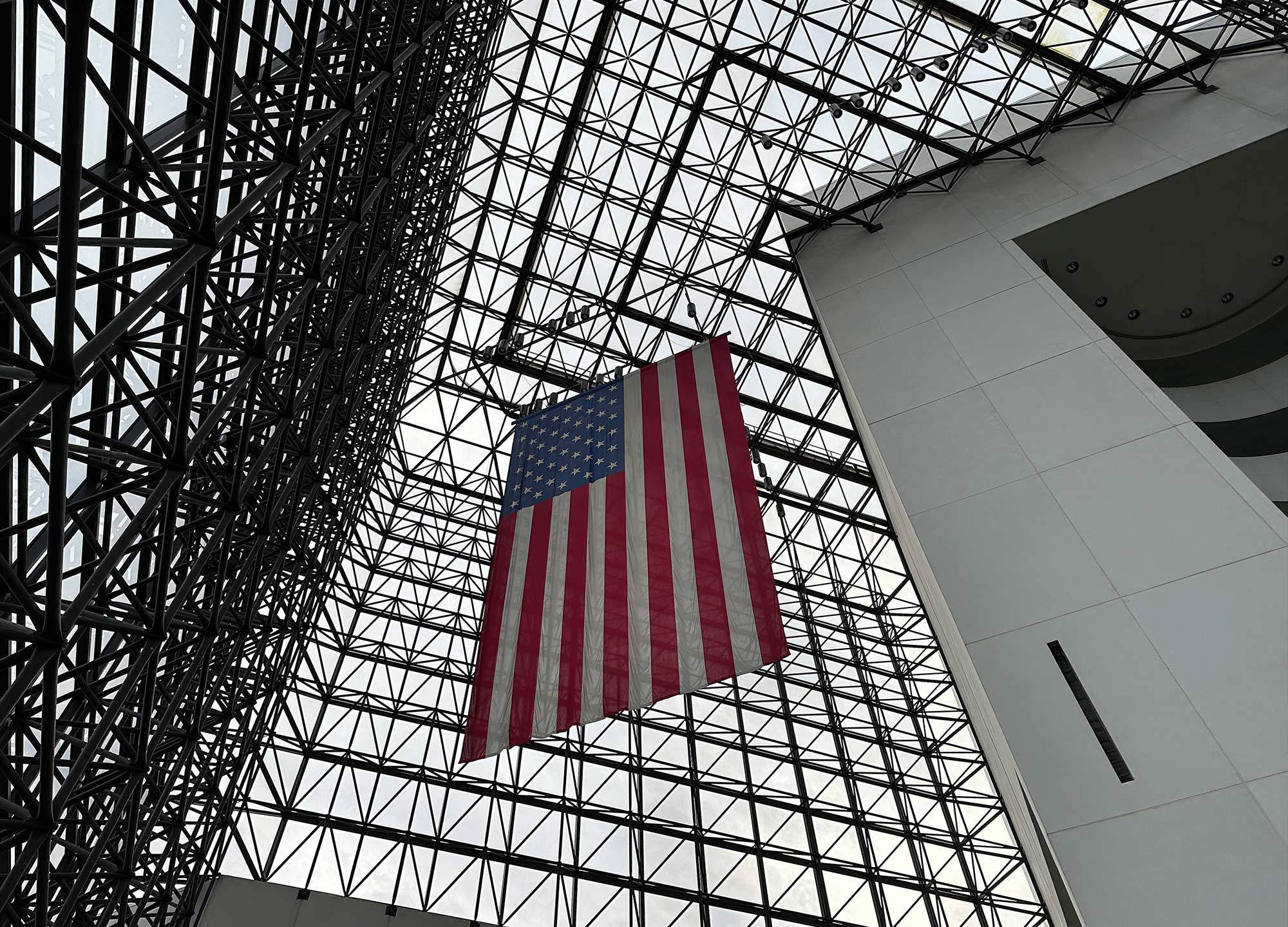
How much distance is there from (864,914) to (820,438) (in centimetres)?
1456

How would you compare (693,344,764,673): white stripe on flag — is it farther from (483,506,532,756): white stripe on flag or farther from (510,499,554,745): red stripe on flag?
(483,506,532,756): white stripe on flag

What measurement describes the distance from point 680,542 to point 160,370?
788 centimetres

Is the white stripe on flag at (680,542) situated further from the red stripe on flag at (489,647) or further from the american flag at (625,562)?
the red stripe on flag at (489,647)

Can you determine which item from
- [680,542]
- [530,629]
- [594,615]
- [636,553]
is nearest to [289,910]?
[530,629]

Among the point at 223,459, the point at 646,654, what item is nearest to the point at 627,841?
the point at 646,654

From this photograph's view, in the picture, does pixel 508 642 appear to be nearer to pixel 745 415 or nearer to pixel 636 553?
pixel 636 553

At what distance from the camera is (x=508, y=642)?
602 inches

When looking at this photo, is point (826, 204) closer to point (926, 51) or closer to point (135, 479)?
point (926, 51)

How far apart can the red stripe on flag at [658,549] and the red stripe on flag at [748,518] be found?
4.04 ft

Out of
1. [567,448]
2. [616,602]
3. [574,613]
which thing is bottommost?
[616,602]

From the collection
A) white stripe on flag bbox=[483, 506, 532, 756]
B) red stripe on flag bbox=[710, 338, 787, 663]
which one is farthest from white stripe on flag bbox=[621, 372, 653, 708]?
white stripe on flag bbox=[483, 506, 532, 756]

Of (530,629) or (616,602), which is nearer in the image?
(616,602)

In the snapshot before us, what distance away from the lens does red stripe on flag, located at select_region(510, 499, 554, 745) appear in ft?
45.2

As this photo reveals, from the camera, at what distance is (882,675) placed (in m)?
30.8
